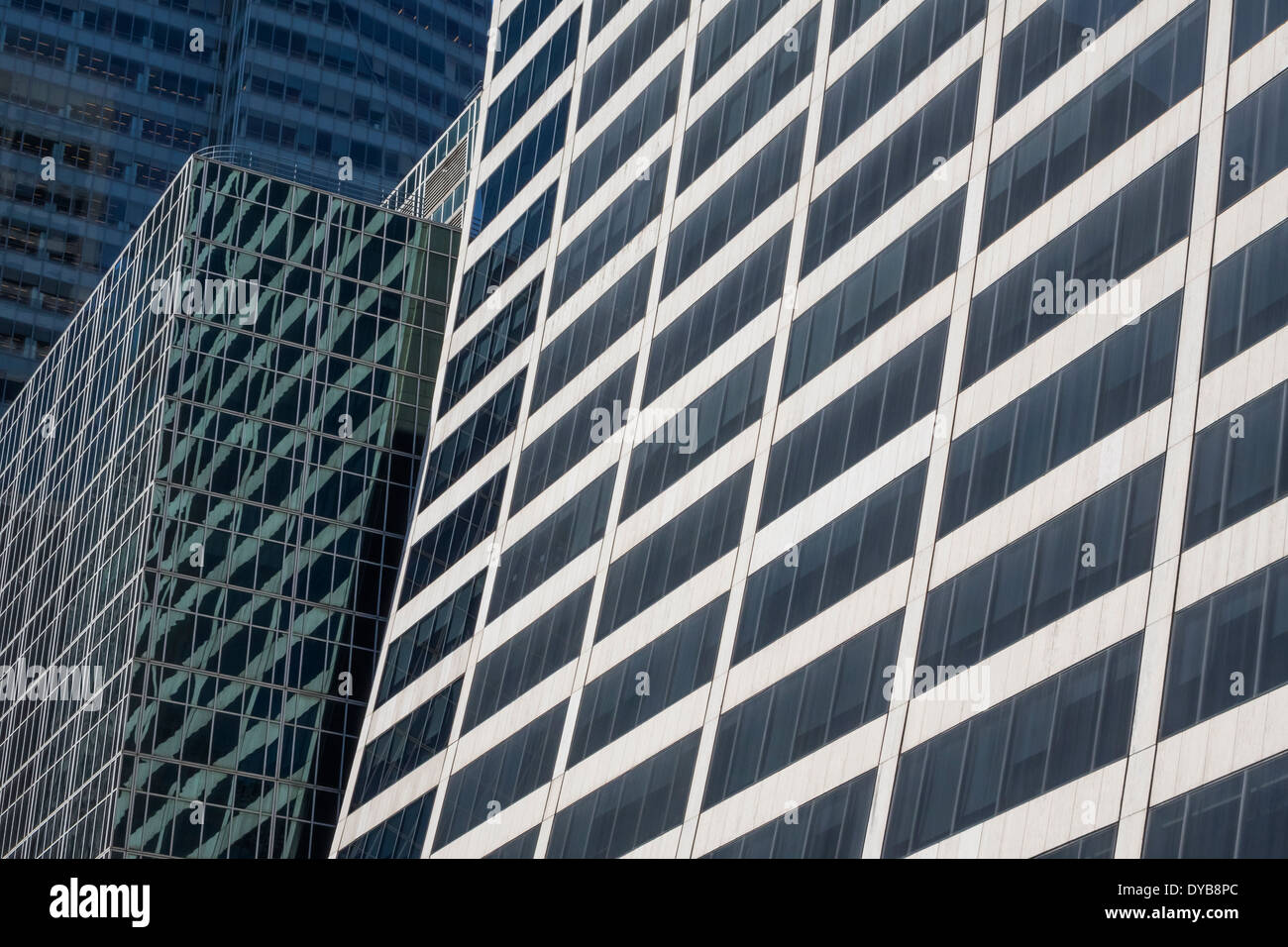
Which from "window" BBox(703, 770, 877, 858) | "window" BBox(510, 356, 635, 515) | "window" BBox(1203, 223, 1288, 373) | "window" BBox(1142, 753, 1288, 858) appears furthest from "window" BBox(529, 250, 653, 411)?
"window" BBox(1142, 753, 1288, 858)

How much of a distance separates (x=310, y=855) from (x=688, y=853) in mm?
32352

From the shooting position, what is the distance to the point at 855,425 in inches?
2446

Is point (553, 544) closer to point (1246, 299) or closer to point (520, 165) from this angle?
point (520, 165)

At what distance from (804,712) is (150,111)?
152 meters

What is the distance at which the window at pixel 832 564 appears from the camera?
2285 inches

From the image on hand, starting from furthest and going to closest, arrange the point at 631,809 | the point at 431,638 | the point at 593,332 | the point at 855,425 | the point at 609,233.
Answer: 1. the point at 431,638
2. the point at 609,233
3. the point at 593,332
4. the point at 631,809
5. the point at 855,425

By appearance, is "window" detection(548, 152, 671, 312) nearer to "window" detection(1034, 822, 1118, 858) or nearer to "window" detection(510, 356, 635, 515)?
"window" detection(510, 356, 635, 515)

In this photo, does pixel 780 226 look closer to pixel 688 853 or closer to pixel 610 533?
pixel 610 533

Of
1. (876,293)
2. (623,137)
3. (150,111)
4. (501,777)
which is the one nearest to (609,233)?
(623,137)

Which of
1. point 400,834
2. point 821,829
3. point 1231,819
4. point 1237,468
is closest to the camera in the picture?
point 1231,819

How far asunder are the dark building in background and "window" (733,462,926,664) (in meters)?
127

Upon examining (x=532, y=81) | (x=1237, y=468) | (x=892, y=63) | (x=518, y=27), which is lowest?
(x=1237, y=468)
